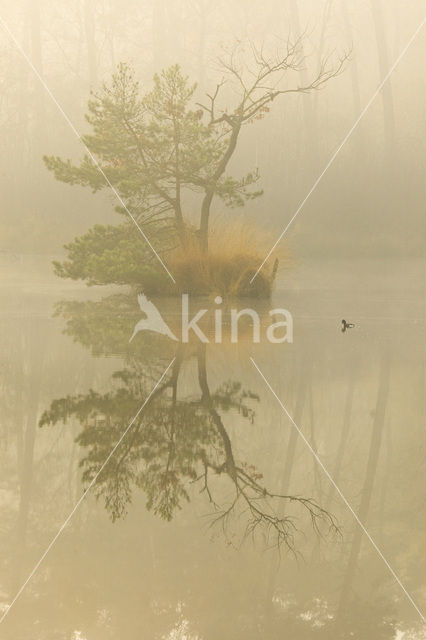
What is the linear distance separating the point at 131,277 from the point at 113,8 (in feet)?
54.0

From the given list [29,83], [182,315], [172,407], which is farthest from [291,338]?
[29,83]

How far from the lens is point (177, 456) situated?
3.14 metres

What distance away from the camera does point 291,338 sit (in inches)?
294

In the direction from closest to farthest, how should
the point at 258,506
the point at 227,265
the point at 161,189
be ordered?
the point at 258,506, the point at 227,265, the point at 161,189

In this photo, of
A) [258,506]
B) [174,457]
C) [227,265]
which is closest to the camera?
[258,506]

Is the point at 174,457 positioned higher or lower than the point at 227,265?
lower

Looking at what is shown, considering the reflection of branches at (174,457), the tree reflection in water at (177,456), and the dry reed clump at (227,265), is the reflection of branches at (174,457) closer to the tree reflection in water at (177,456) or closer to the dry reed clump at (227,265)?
the tree reflection in water at (177,456)

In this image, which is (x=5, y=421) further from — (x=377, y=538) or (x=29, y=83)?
(x=29, y=83)

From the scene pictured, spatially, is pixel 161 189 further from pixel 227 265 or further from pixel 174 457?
pixel 174 457

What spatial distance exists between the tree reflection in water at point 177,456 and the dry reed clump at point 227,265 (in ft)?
21.0

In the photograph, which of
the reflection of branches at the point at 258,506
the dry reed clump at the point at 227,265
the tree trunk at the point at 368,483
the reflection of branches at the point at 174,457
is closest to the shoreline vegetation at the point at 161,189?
the dry reed clump at the point at 227,265

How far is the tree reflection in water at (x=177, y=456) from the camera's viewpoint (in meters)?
2.55

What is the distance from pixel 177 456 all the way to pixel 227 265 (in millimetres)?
8596

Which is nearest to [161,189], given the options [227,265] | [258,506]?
[227,265]
